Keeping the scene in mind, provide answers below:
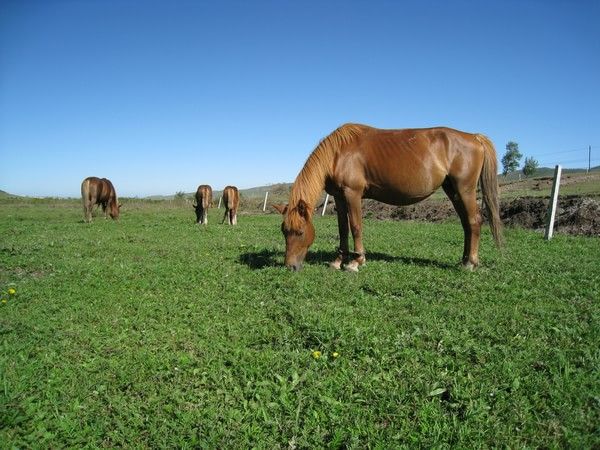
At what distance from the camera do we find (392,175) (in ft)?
23.3

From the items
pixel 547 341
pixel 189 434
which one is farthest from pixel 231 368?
pixel 547 341

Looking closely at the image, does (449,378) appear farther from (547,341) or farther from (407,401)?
(547,341)

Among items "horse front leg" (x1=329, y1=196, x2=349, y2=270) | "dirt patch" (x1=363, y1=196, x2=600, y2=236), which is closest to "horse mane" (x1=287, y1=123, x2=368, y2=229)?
"horse front leg" (x1=329, y1=196, x2=349, y2=270)

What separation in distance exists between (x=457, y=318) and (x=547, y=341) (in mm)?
909

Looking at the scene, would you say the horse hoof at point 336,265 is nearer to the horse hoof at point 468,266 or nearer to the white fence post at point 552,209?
the horse hoof at point 468,266

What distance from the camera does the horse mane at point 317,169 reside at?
7035mm

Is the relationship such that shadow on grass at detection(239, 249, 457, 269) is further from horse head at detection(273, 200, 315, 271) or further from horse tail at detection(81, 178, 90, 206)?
horse tail at detection(81, 178, 90, 206)

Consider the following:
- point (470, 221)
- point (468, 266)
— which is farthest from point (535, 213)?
point (468, 266)

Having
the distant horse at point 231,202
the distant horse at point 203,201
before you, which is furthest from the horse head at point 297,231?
the distant horse at point 203,201

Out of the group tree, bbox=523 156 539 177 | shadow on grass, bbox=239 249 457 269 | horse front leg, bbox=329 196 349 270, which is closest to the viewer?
horse front leg, bbox=329 196 349 270

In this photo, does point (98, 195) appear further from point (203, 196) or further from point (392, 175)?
point (392, 175)

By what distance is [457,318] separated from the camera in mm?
4699

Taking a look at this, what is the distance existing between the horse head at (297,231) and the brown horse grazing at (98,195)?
16.4 m

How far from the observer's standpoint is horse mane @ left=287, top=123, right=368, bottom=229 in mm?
7035
